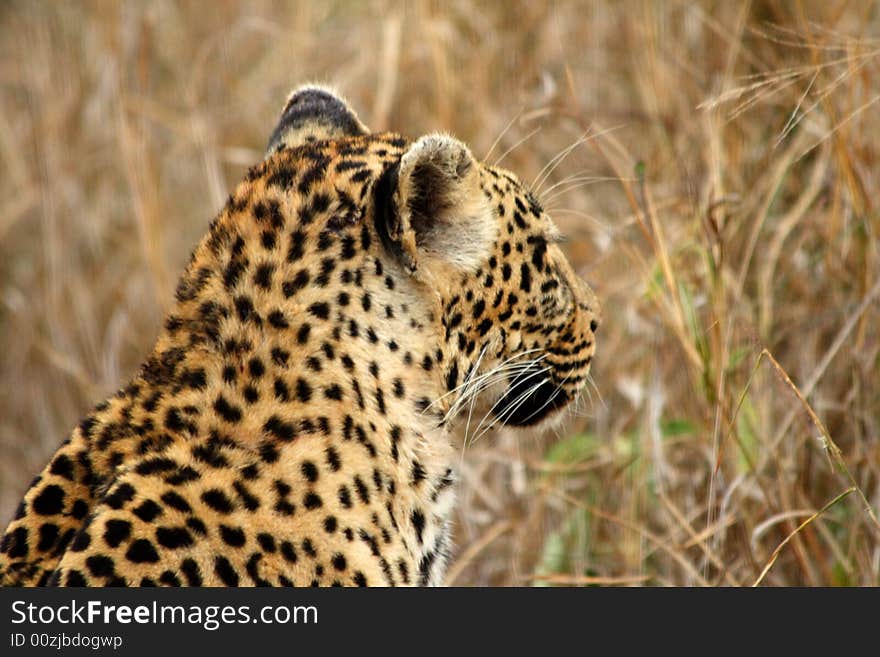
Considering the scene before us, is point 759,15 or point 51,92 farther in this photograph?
point 51,92

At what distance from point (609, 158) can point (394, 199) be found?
146 cm

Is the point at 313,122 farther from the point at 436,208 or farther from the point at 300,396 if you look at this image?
the point at 300,396

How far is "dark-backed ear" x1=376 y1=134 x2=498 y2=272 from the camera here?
289 centimetres

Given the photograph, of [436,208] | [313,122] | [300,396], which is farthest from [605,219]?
[300,396]

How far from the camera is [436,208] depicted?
3068mm

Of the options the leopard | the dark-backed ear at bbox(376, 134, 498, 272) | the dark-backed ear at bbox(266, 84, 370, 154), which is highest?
the dark-backed ear at bbox(266, 84, 370, 154)

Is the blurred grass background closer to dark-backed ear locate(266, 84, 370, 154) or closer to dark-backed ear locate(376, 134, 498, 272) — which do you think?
dark-backed ear locate(266, 84, 370, 154)

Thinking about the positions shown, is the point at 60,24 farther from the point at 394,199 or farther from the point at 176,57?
the point at 394,199

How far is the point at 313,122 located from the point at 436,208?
546 mm

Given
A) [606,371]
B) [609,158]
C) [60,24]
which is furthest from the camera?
[60,24]

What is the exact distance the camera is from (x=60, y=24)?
26.3 ft

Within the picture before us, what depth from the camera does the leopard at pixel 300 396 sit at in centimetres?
272

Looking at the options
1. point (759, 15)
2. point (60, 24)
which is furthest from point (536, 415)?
point (60, 24)

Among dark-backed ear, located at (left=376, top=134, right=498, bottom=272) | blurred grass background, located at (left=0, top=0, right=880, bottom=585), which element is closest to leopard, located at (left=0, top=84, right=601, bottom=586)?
dark-backed ear, located at (left=376, top=134, right=498, bottom=272)
